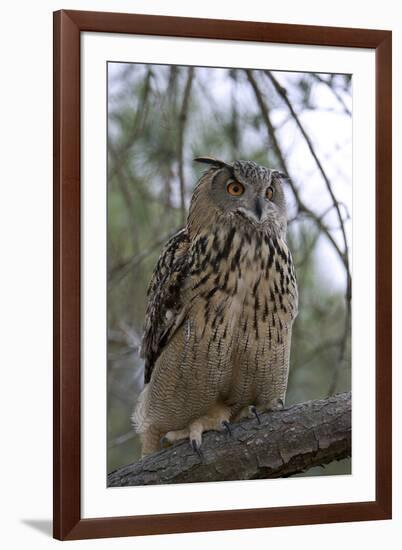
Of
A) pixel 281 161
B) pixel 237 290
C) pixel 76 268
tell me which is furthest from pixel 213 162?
pixel 76 268

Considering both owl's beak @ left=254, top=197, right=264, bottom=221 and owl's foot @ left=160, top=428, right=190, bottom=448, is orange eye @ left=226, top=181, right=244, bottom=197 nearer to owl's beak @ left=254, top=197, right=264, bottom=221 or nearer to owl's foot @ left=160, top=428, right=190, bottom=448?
owl's beak @ left=254, top=197, right=264, bottom=221

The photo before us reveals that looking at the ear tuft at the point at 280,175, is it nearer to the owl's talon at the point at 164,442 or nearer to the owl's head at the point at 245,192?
the owl's head at the point at 245,192

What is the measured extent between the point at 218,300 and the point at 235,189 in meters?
0.32

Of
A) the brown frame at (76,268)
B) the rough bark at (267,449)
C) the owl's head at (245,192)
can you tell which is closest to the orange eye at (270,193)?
the owl's head at (245,192)

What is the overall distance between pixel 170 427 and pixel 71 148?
0.88 m

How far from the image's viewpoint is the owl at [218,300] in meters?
2.79

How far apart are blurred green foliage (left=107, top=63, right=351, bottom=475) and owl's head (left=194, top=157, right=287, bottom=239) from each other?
0.16 feet

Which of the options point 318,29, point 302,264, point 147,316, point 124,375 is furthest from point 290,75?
point 124,375

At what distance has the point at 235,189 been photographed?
2.78m

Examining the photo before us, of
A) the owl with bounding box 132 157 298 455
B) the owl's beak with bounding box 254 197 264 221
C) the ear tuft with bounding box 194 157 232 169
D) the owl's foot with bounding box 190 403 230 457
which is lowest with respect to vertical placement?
the owl's foot with bounding box 190 403 230 457

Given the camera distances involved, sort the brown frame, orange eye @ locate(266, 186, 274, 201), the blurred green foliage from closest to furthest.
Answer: the brown frame, the blurred green foliage, orange eye @ locate(266, 186, 274, 201)

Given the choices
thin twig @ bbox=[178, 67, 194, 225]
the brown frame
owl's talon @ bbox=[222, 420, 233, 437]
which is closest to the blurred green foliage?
thin twig @ bbox=[178, 67, 194, 225]

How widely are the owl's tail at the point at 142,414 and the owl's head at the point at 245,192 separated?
1.84 ft

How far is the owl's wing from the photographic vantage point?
2.82 m
